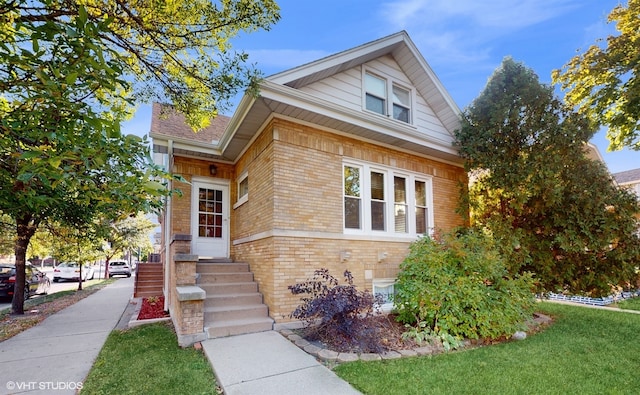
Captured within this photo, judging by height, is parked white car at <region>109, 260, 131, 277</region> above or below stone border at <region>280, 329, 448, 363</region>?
below

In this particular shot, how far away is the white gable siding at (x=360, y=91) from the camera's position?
752cm

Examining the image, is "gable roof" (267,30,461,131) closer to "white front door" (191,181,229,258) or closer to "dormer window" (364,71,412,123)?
"dormer window" (364,71,412,123)

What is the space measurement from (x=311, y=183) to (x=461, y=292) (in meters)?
3.57

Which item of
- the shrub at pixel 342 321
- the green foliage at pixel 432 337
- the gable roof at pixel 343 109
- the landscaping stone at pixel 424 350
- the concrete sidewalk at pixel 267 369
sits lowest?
the landscaping stone at pixel 424 350

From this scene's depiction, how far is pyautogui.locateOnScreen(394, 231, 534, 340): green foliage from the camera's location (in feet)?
18.7

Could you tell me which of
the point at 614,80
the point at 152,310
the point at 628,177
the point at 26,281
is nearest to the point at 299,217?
the point at 152,310

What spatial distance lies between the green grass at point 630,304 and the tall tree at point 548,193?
3004 millimetres

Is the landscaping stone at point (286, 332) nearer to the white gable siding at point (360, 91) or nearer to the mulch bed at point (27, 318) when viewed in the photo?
the white gable siding at point (360, 91)

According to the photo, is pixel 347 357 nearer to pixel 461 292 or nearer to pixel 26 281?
pixel 461 292

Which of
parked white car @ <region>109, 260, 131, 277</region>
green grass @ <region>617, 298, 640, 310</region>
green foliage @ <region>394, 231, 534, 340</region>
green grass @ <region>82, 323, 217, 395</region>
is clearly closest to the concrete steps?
green grass @ <region>82, 323, 217, 395</region>

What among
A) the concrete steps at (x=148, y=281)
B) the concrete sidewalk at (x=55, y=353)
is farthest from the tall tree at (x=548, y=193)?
the concrete steps at (x=148, y=281)

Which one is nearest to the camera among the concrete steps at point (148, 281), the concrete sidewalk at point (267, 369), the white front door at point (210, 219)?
the concrete sidewalk at point (267, 369)

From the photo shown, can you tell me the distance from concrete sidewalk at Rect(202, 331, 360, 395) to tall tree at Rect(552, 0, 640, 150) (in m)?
9.68

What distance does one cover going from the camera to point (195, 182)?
8.95m
